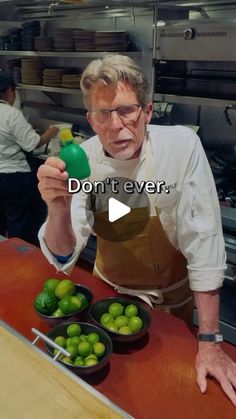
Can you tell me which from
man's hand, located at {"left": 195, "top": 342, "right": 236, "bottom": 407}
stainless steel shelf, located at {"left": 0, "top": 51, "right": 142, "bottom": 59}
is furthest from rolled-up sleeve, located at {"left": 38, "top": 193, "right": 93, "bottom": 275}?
stainless steel shelf, located at {"left": 0, "top": 51, "right": 142, "bottom": 59}

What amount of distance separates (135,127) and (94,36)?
221cm

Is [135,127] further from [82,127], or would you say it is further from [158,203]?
[82,127]

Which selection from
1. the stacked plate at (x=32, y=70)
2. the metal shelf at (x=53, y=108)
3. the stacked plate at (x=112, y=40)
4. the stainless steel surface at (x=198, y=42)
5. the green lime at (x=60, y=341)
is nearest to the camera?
the green lime at (x=60, y=341)

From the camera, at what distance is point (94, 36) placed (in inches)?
123

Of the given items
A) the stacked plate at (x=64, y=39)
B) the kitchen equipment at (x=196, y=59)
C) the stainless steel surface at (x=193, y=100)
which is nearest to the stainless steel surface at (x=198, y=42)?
the kitchen equipment at (x=196, y=59)

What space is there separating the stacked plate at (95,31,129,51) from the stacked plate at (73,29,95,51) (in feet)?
0.28

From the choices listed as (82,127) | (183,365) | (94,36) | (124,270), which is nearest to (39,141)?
(82,127)

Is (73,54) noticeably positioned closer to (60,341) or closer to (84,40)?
(84,40)

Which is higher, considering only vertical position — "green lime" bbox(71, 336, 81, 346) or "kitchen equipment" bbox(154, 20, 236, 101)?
"kitchen equipment" bbox(154, 20, 236, 101)

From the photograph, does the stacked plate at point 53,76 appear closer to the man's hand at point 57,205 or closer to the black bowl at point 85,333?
the man's hand at point 57,205

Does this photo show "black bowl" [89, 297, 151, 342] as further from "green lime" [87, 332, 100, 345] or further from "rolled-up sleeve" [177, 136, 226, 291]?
"rolled-up sleeve" [177, 136, 226, 291]

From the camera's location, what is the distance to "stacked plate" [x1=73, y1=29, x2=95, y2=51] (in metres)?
3.15

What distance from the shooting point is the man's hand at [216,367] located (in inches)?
39.7

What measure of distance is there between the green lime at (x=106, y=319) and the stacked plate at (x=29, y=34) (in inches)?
126
